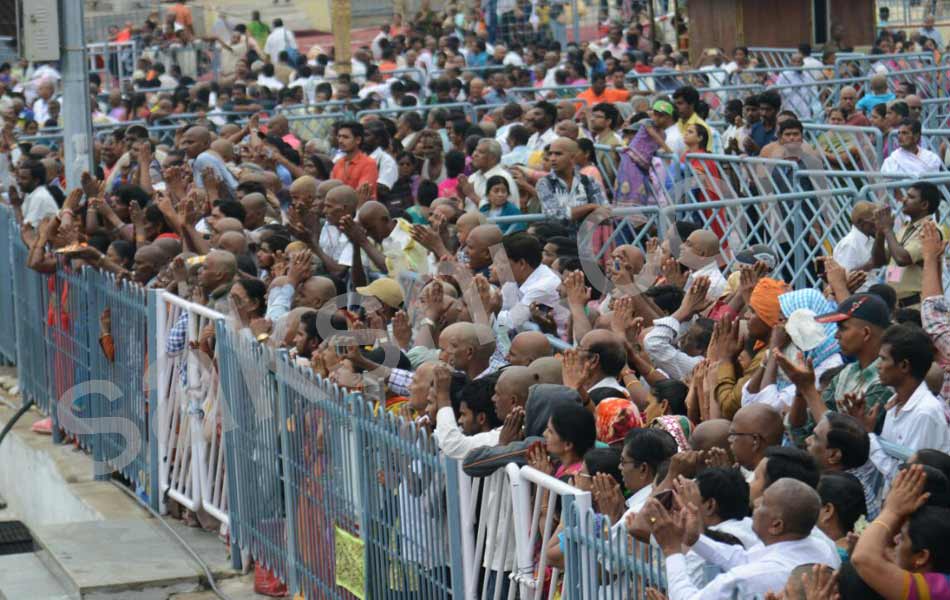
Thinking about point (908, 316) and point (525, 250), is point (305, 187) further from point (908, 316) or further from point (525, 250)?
point (908, 316)

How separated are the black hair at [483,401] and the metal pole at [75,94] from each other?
6360mm

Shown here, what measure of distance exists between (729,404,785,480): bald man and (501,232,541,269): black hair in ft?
10.4

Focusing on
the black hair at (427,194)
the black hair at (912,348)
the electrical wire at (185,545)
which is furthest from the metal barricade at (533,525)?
the black hair at (427,194)

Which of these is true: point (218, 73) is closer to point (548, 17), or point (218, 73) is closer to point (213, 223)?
point (548, 17)

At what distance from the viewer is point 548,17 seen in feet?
108

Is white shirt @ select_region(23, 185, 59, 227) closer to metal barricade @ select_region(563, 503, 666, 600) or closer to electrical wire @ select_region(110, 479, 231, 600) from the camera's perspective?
electrical wire @ select_region(110, 479, 231, 600)

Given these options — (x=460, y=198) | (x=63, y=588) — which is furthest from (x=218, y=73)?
(x=63, y=588)

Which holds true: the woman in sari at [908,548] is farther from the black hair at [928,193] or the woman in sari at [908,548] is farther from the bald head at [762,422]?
the black hair at [928,193]

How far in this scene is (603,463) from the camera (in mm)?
5691

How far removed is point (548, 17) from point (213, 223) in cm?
2252

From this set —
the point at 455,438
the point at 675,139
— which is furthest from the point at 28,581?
the point at 675,139

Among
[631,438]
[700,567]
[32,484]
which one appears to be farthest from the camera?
[32,484]

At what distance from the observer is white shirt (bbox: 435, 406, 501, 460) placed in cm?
632

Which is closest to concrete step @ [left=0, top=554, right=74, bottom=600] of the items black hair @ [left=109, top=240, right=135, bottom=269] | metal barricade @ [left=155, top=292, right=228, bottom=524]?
metal barricade @ [left=155, top=292, right=228, bottom=524]
